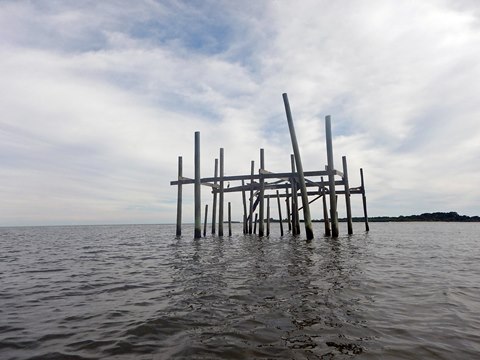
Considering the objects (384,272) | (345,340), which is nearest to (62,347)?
(345,340)

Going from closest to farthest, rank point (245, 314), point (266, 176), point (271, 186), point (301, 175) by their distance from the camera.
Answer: point (245, 314) → point (301, 175) → point (266, 176) → point (271, 186)

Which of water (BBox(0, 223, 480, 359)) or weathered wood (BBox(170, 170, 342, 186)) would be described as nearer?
water (BBox(0, 223, 480, 359))

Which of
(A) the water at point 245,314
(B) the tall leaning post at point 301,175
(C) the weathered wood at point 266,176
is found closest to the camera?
(A) the water at point 245,314

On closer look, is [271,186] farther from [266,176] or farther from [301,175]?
[301,175]

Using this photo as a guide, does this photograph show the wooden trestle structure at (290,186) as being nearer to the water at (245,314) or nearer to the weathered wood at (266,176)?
the weathered wood at (266,176)

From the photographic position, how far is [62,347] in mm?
3777

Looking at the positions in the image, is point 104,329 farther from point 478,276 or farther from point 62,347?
point 478,276

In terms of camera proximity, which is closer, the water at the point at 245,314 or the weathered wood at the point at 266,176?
the water at the point at 245,314

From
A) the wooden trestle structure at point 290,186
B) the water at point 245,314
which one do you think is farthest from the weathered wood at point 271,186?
the water at point 245,314

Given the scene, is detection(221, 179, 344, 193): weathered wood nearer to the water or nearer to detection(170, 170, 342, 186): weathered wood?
detection(170, 170, 342, 186): weathered wood

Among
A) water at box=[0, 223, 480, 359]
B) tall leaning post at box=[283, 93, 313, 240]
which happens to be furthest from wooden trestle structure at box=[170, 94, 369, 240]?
water at box=[0, 223, 480, 359]

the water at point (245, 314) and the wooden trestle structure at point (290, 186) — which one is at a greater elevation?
the wooden trestle structure at point (290, 186)

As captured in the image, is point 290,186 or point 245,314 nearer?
point 245,314

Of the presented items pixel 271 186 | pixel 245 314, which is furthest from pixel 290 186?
pixel 245 314
